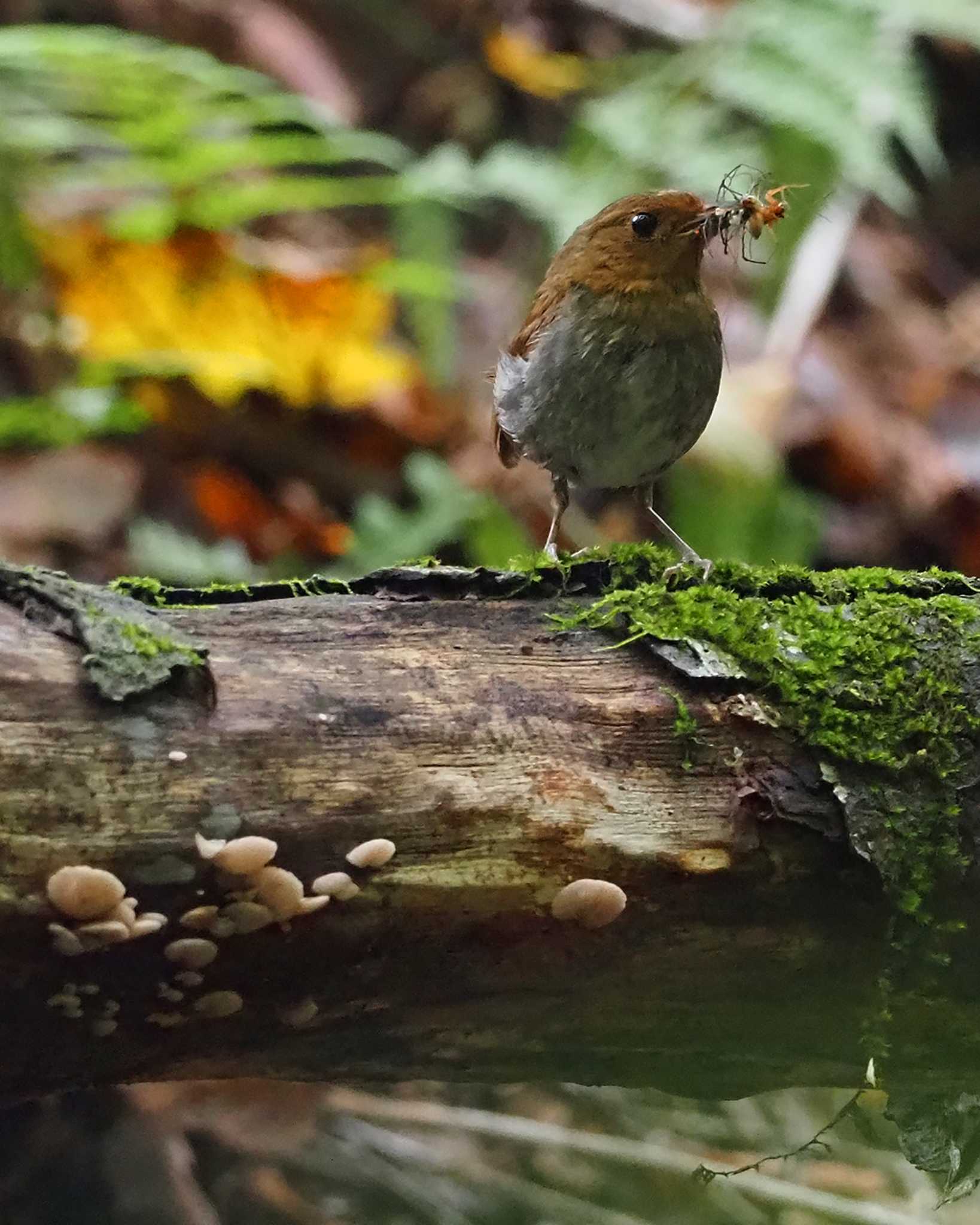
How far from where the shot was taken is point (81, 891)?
49.2 inches

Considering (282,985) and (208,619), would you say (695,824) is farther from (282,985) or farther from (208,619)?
(208,619)

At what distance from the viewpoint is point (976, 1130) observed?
166 centimetres

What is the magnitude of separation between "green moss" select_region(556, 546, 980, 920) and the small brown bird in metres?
0.40

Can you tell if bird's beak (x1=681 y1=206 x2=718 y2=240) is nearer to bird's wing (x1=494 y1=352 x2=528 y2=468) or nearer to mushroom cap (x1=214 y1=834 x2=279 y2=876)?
bird's wing (x1=494 y1=352 x2=528 y2=468)

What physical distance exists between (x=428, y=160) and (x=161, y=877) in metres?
3.72

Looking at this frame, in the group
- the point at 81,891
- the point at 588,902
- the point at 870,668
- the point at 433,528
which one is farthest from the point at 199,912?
the point at 433,528

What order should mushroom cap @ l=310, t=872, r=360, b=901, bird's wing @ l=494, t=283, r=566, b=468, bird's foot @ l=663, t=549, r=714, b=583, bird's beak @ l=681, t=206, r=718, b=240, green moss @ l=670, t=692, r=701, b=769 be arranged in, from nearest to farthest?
mushroom cap @ l=310, t=872, r=360, b=901
green moss @ l=670, t=692, r=701, b=769
bird's foot @ l=663, t=549, r=714, b=583
bird's beak @ l=681, t=206, r=718, b=240
bird's wing @ l=494, t=283, r=566, b=468

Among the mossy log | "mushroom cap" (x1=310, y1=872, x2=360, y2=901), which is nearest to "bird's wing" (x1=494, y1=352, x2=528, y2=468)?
the mossy log

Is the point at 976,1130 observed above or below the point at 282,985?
below

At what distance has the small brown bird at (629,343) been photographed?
215 cm

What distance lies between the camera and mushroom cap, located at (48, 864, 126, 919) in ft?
4.09

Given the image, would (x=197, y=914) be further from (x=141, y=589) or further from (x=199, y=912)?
(x=141, y=589)

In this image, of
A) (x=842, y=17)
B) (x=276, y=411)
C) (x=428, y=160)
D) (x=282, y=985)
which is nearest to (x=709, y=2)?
(x=842, y=17)

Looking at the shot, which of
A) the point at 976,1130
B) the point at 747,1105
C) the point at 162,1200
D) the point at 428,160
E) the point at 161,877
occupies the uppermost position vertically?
the point at 428,160
